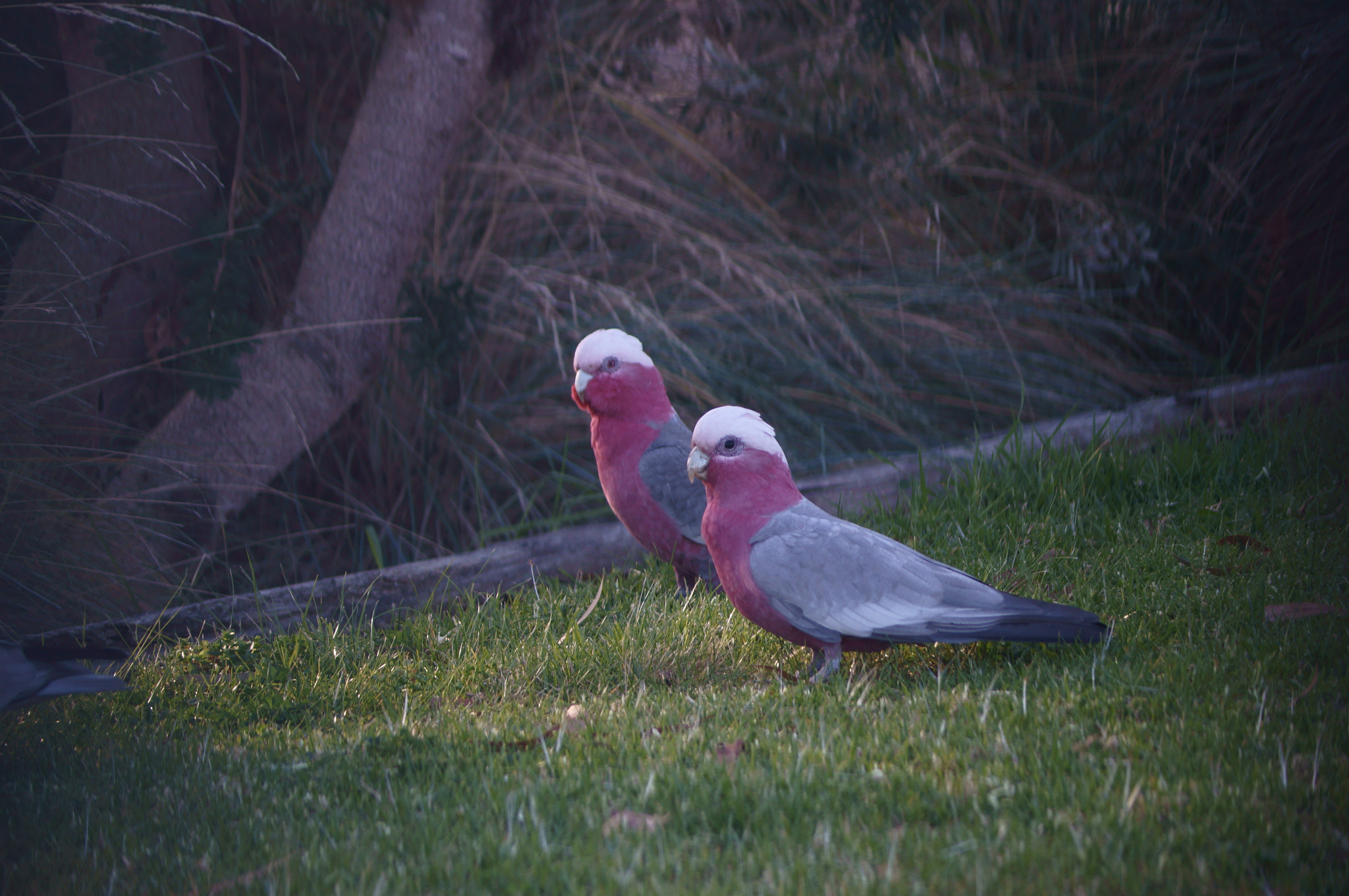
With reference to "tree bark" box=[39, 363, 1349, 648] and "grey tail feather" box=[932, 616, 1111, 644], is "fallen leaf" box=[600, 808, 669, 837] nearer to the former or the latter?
"grey tail feather" box=[932, 616, 1111, 644]

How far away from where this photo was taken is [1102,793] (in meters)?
1.99

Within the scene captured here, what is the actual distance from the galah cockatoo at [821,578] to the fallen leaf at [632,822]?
0.93m

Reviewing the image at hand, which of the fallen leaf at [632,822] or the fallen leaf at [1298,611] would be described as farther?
the fallen leaf at [1298,611]

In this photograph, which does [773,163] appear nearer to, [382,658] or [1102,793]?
[382,658]

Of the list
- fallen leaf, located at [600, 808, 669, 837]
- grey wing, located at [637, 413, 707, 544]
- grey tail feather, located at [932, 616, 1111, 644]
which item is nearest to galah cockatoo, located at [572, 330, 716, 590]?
grey wing, located at [637, 413, 707, 544]

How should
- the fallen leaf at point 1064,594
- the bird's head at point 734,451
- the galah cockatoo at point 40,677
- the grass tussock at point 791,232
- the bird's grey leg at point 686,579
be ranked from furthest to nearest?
the grass tussock at point 791,232, the bird's grey leg at point 686,579, the fallen leaf at point 1064,594, the bird's head at point 734,451, the galah cockatoo at point 40,677

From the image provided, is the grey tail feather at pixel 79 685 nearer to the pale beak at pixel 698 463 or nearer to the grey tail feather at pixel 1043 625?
the pale beak at pixel 698 463

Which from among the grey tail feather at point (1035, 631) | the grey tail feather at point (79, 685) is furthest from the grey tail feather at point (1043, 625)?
the grey tail feather at point (79, 685)

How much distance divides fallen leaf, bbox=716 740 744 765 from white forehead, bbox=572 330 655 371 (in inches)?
69.5

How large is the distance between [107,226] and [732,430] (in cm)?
375

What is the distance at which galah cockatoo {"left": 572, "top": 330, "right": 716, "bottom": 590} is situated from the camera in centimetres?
370

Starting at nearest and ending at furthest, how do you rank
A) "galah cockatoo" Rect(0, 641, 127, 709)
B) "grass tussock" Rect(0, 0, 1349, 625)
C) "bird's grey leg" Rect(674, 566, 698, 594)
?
"galah cockatoo" Rect(0, 641, 127, 709) → "bird's grey leg" Rect(674, 566, 698, 594) → "grass tussock" Rect(0, 0, 1349, 625)

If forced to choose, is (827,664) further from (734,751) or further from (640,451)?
(640,451)

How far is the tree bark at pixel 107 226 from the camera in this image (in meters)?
4.11
